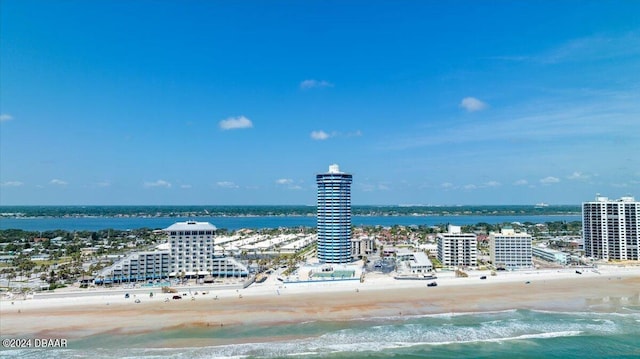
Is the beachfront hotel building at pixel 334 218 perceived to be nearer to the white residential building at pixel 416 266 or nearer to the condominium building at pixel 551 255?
the white residential building at pixel 416 266

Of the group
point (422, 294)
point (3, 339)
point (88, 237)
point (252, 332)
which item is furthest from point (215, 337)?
point (88, 237)

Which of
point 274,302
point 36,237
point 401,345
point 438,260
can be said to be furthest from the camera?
point 36,237

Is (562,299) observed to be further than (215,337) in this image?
Yes

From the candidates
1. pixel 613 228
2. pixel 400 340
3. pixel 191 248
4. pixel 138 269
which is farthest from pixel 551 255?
pixel 138 269

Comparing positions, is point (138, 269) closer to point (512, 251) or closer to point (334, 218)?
Answer: point (334, 218)

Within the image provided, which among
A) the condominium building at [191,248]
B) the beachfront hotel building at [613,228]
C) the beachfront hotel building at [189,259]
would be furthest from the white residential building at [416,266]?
the beachfront hotel building at [613,228]

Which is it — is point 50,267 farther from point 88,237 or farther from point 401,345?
point 401,345
